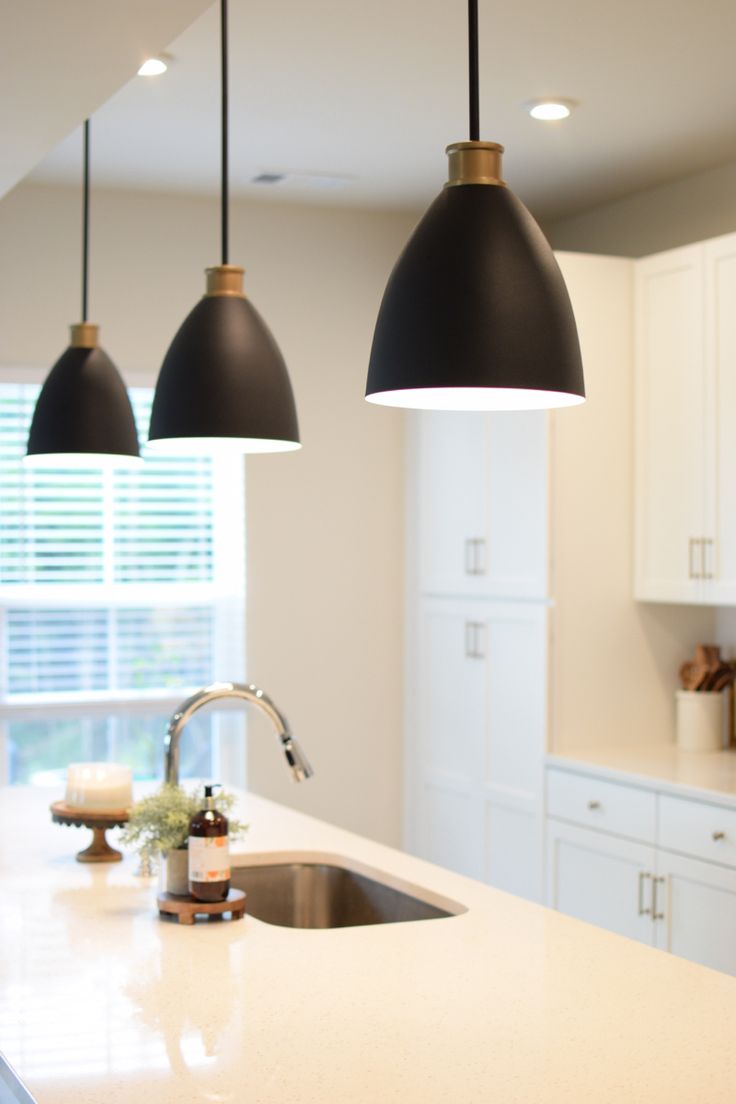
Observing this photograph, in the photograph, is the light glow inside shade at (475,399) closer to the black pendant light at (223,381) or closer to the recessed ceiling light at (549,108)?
the black pendant light at (223,381)

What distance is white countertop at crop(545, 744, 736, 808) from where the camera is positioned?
3.58m

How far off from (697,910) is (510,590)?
1208 mm

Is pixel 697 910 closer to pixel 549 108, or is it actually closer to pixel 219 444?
pixel 219 444

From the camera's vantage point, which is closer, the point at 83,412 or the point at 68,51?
the point at 68,51

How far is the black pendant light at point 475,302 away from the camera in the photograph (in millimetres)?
1378

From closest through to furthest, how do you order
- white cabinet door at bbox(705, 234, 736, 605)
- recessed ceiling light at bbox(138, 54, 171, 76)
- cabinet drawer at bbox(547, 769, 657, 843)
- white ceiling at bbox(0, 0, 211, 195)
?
white ceiling at bbox(0, 0, 211, 195) → recessed ceiling light at bbox(138, 54, 171, 76) → cabinet drawer at bbox(547, 769, 657, 843) → white cabinet door at bbox(705, 234, 736, 605)

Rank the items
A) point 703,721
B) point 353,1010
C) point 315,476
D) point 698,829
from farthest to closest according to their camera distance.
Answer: point 315,476
point 703,721
point 698,829
point 353,1010

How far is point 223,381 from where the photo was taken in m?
2.19

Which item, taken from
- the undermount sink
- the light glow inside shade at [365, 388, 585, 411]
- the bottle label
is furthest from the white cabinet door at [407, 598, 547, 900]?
the light glow inside shade at [365, 388, 585, 411]

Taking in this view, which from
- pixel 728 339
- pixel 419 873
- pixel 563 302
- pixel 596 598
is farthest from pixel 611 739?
pixel 563 302

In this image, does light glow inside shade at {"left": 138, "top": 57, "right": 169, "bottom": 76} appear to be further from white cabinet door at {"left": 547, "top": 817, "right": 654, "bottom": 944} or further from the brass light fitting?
white cabinet door at {"left": 547, "top": 817, "right": 654, "bottom": 944}

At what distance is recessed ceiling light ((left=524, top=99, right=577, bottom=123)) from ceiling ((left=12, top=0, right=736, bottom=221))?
0.11 ft

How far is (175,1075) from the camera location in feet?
5.18

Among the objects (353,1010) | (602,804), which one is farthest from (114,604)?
(353,1010)
